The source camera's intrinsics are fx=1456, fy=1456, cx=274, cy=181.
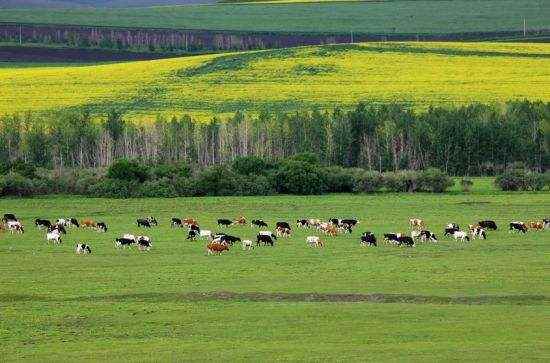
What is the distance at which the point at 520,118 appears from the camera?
71.8 meters

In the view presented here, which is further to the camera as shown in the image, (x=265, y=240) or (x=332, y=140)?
(x=332, y=140)

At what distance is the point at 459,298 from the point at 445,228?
1314cm

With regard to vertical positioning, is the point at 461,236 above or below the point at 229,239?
below

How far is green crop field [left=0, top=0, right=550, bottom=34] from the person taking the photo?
131375mm

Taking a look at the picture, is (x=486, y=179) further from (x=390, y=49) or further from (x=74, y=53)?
(x=74, y=53)

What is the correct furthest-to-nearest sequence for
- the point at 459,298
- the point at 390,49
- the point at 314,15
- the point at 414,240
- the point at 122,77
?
the point at 314,15 < the point at 390,49 < the point at 122,77 < the point at 414,240 < the point at 459,298

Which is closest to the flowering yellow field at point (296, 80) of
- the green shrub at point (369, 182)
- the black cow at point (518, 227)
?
the green shrub at point (369, 182)

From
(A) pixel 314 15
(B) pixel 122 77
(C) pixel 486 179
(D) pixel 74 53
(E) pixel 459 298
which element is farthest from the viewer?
(A) pixel 314 15

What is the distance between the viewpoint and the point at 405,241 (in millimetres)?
41688

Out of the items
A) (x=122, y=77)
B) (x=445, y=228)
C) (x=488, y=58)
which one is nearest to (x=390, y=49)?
(x=488, y=58)

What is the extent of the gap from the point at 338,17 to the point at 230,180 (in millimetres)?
82286

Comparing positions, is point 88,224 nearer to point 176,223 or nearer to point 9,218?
point 176,223

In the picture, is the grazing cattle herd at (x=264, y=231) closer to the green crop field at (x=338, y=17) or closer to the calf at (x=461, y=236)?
Answer: the calf at (x=461, y=236)

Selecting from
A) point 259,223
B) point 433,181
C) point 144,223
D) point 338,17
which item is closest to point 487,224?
point 259,223
